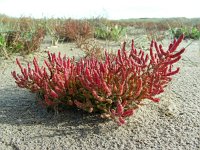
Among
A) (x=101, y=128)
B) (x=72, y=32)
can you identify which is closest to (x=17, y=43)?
(x=72, y=32)

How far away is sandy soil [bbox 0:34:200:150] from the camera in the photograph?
232 centimetres

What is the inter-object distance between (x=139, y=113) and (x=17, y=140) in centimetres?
102

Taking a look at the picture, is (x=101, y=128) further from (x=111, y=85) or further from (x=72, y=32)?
(x=72, y=32)

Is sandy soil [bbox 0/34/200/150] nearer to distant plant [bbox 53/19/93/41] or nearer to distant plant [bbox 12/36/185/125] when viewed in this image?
distant plant [bbox 12/36/185/125]

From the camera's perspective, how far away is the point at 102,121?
2582mm

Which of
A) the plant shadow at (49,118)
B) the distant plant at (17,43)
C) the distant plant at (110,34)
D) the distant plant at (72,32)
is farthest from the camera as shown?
the distant plant at (110,34)

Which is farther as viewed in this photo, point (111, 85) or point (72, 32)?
point (72, 32)

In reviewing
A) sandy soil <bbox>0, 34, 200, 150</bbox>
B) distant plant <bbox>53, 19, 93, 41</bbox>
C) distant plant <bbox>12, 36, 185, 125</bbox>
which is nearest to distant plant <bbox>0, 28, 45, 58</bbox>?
A: distant plant <bbox>53, 19, 93, 41</bbox>

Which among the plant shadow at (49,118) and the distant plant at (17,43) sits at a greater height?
the distant plant at (17,43)

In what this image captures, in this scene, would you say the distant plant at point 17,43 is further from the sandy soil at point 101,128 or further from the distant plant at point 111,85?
the distant plant at point 111,85

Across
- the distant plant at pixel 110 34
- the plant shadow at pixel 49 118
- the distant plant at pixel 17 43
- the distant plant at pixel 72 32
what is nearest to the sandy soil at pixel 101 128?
the plant shadow at pixel 49 118

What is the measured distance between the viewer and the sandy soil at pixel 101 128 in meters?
2.32

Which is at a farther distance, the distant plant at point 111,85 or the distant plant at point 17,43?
the distant plant at point 17,43

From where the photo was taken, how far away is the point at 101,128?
2.49 metres
